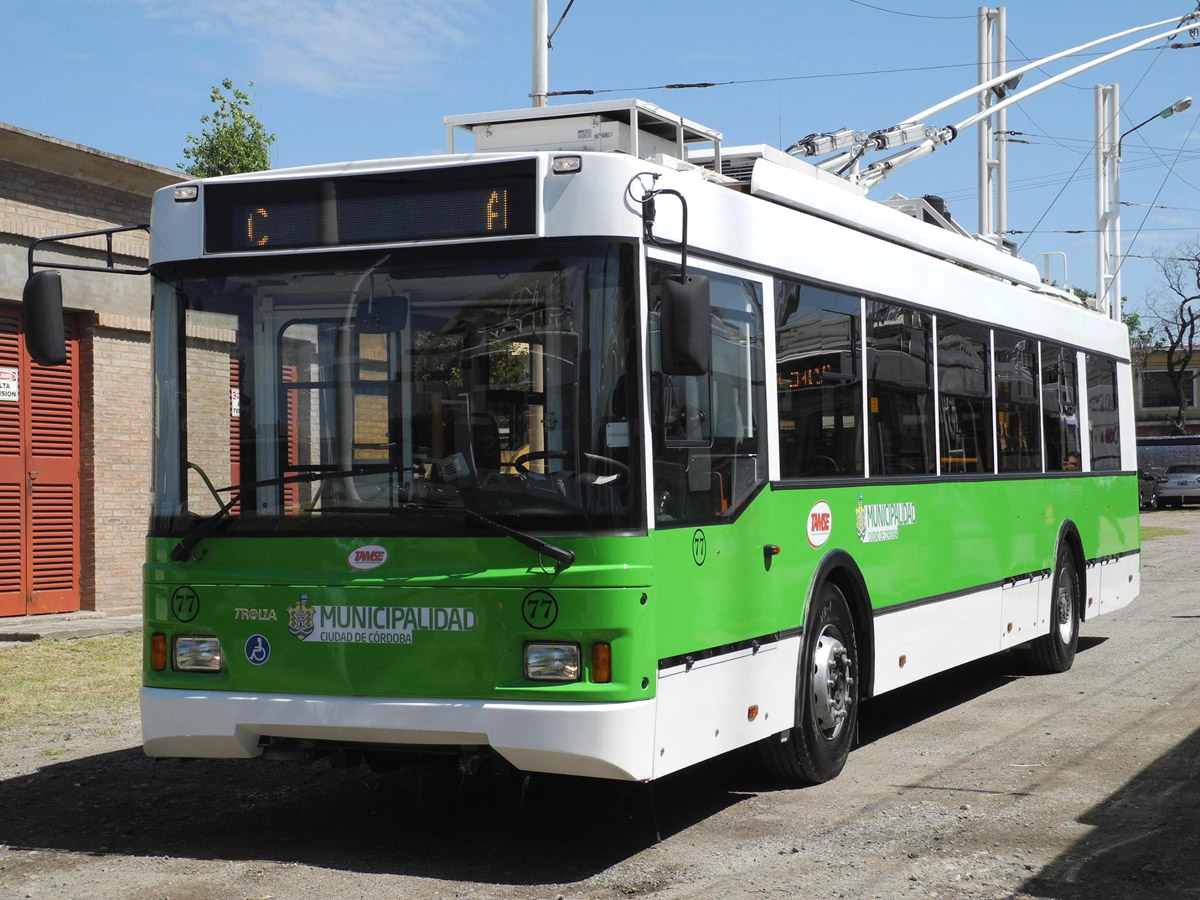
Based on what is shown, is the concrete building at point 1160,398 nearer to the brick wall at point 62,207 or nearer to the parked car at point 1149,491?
the parked car at point 1149,491

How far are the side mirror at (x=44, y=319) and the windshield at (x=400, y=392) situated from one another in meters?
0.43

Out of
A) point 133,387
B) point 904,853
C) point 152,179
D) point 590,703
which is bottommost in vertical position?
point 904,853

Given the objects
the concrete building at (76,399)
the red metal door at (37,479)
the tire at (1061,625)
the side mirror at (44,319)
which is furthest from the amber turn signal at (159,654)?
the red metal door at (37,479)

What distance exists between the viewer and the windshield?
261 inches

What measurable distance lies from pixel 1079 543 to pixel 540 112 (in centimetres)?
728

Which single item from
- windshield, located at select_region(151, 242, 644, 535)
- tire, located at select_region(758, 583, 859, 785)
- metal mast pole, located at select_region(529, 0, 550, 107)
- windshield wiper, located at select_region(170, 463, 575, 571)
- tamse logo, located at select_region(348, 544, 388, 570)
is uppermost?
metal mast pole, located at select_region(529, 0, 550, 107)

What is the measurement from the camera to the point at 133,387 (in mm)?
17125

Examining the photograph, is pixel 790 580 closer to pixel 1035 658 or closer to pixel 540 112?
pixel 540 112

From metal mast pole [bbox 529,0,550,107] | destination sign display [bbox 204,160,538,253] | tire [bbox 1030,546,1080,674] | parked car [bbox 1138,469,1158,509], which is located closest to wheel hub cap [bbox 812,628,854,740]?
destination sign display [bbox 204,160,538,253]

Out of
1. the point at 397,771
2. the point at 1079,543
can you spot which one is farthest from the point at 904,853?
the point at 1079,543

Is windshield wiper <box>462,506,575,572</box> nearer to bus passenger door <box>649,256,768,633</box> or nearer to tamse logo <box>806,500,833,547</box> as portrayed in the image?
bus passenger door <box>649,256,768,633</box>

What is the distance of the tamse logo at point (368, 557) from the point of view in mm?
6770

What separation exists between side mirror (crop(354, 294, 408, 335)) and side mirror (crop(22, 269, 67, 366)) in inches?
53.7

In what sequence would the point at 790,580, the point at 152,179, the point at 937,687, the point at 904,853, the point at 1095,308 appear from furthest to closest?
1. the point at 152,179
2. the point at 1095,308
3. the point at 937,687
4. the point at 790,580
5. the point at 904,853
